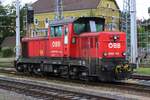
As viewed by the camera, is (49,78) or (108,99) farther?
(49,78)

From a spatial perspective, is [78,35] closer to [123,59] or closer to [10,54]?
[123,59]

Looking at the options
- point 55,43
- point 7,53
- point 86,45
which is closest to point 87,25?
point 86,45

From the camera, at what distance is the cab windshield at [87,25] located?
A: 21625 mm

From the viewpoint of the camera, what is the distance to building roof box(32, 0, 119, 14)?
88.7 metres

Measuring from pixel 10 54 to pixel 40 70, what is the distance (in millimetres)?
53886

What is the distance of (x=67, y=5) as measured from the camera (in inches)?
3639

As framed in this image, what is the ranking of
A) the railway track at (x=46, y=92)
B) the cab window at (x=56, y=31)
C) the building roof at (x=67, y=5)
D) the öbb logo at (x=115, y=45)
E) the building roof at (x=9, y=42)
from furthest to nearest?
the building roof at (x=9, y=42) → the building roof at (x=67, y=5) → the cab window at (x=56, y=31) → the öbb logo at (x=115, y=45) → the railway track at (x=46, y=92)

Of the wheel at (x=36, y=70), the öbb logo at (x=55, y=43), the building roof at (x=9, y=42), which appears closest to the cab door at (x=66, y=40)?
the öbb logo at (x=55, y=43)

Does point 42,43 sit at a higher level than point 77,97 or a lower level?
higher

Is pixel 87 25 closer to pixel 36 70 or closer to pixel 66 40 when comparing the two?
pixel 66 40

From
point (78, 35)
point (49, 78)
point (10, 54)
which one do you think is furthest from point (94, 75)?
point (10, 54)

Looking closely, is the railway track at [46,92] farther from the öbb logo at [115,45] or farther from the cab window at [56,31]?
the öbb logo at [115,45]

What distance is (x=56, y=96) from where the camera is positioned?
1558cm

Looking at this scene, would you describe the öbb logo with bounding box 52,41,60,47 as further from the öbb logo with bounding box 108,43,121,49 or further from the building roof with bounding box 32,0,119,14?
the building roof with bounding box 32,0,119,14
